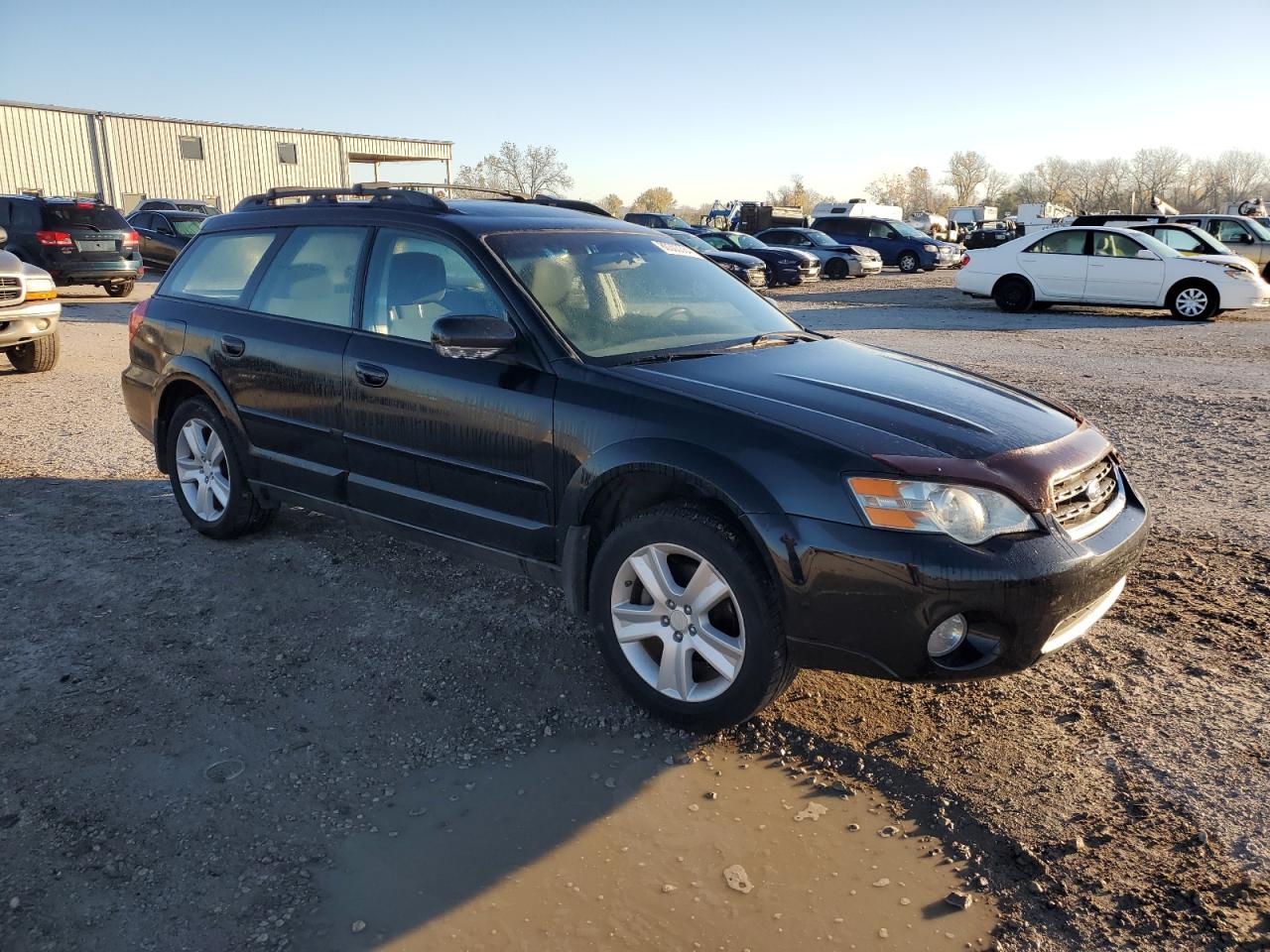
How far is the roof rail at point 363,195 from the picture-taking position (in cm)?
419

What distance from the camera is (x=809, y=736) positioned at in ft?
10.5

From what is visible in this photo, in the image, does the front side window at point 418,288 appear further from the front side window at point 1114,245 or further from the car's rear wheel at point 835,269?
the car's rear wheel at point 835,269

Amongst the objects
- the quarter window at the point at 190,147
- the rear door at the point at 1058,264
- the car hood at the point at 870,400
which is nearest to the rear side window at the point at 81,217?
the rear door at the point at 1058,264

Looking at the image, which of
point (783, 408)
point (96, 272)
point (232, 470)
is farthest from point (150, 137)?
point (783, 408)

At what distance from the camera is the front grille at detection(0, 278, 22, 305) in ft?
30.7

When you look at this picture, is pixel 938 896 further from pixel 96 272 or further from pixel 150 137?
pixel 150 137

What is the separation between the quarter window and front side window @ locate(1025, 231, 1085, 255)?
36.3 metres

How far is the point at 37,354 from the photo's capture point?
10.2 meters

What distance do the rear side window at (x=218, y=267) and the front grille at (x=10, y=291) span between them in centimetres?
544

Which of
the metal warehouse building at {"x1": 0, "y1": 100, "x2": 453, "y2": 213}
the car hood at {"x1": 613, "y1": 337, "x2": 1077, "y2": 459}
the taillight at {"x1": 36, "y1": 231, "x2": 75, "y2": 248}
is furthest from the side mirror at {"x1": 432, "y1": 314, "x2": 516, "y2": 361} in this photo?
the metal warehouse building at {"x1": 0, "y1": 100, "x2": 453, "y2": 213}

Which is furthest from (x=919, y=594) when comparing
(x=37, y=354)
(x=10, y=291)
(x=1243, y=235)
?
(x=1243, y=235)

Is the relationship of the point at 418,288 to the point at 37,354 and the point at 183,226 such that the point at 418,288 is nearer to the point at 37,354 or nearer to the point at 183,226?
the point at 37,354

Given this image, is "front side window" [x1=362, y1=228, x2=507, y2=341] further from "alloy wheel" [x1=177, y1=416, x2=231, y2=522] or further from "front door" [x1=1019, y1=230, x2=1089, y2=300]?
"front door" [x1=1019, y1=230, x2=1089, y2=300]

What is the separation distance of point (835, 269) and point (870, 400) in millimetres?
24549
